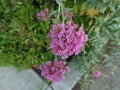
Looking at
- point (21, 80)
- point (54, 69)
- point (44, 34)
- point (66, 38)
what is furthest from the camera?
point (21, 80)

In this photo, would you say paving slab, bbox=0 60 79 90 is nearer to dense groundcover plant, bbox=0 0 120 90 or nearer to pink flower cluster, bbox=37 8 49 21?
dense groundcover plant, bbox=0 0 120 90

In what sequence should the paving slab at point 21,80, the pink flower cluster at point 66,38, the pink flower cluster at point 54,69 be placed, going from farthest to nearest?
the paving slab at point 21,80 → the pink flower cluster at point 54,69 → the pink flower cluster at point 66,38

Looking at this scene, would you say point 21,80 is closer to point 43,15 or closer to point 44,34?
point 44,34

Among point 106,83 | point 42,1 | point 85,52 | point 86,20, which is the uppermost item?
point 42,1

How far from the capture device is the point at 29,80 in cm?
185

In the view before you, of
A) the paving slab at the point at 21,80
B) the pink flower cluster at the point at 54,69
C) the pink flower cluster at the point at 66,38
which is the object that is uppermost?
the pink flower cluster at the point at 66,38

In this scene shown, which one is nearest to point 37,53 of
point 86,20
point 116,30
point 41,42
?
point 41,42

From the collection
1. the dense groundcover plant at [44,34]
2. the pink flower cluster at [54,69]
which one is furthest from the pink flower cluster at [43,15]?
the pink flower cluster at [54,69]

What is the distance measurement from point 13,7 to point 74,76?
597 mm

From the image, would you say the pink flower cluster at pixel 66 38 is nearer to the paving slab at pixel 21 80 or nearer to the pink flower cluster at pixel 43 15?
the pink flower cluster at pixel 43 15

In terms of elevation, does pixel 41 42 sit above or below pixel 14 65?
above

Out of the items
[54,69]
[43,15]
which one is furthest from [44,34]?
[54,69]

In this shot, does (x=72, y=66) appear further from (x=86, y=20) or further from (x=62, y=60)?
(x=86, y=20)

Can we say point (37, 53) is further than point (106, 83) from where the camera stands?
No
